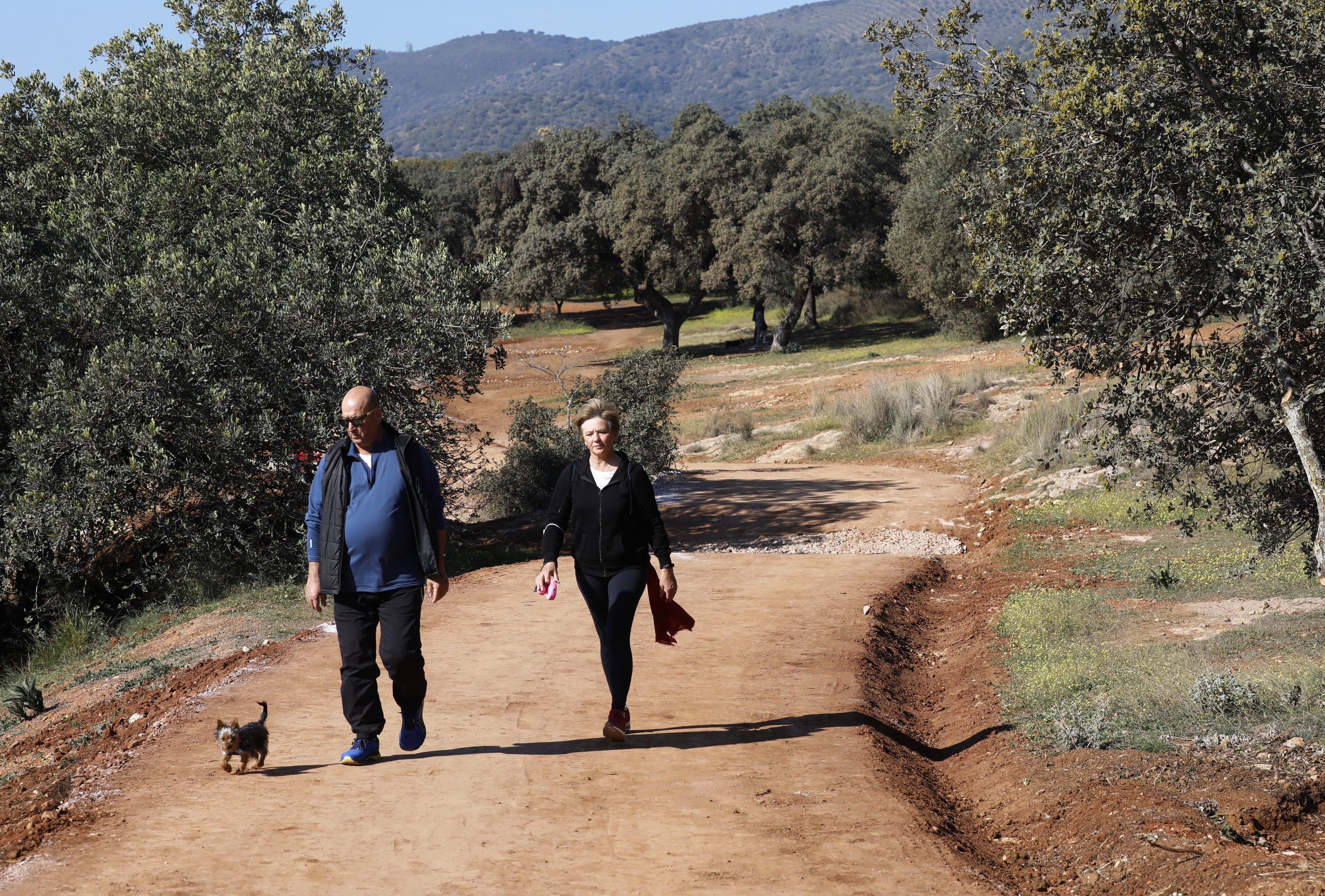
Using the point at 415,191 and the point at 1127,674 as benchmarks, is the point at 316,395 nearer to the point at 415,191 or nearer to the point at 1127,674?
the point at 415,191

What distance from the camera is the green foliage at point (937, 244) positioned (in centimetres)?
3173

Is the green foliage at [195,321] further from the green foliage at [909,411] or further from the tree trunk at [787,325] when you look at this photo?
the tree trunk at [787,325]

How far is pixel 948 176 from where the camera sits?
1234 inches

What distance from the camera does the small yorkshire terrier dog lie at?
5.22m

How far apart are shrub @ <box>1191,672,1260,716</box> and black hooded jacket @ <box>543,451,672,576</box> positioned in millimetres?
3116

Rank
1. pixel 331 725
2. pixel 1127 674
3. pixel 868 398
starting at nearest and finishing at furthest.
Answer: pixel 331 725
pixel 1127 674
pixel 868 398

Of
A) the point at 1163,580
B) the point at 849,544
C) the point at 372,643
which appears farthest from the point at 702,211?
the point at 372,643

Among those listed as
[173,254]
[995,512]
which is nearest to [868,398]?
[995,512]

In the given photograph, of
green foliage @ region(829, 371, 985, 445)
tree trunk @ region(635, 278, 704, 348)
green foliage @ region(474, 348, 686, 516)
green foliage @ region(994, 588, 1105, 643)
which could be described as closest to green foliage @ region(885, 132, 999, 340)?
green foliage @ region(829, 371, 985, 445)

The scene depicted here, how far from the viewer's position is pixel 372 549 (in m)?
5.15

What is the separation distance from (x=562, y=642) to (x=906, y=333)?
3347 cm

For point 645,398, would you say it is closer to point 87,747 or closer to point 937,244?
point 87,747

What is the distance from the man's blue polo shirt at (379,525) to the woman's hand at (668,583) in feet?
3.93

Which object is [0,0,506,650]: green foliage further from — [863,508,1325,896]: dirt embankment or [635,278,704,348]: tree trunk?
[635,278,704,348]: tree trunk
